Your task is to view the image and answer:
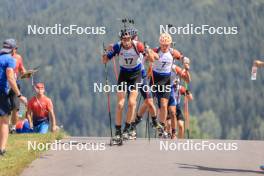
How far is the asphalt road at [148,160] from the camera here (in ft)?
40.7

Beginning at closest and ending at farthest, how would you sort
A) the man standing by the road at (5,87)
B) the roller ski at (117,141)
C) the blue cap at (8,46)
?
the man standing by the road at (5,87), the blue cap at (8,46), the roller ski at (117,141)

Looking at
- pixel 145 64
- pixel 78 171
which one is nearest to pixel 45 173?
pixel 78 171

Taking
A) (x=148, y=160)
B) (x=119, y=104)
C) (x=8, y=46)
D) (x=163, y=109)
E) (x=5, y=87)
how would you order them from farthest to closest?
(x=163, y=109), (x=119, y=104), (x=8, y=46), (x=5, y=87), (x=148, y=160)

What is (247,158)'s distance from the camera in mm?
14539

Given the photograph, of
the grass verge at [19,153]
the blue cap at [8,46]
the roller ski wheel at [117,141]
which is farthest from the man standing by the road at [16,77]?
the roller ski wheel at [117,141]

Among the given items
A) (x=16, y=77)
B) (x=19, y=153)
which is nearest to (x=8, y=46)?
(x=19, y=153)

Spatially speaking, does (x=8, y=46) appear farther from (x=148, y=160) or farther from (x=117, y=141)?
(x=117, y=141)

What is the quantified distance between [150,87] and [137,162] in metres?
5.48

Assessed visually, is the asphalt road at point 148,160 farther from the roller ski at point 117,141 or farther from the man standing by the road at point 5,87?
the man standing by the road at point 5,87

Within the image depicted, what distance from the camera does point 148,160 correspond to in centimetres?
1380

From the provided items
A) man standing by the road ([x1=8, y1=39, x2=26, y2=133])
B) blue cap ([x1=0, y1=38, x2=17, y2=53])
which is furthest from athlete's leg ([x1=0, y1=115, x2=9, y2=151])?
blue cap ([x1=0, y1=38, x2=17, y2=53])

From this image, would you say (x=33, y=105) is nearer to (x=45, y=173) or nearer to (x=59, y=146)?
(x=59, y=146)

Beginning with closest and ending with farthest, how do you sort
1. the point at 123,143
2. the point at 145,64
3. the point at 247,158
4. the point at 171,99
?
the point at 247,158 < the point at 123,143 < the point at 145,64 < the point at 171,99

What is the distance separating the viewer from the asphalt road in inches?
489
